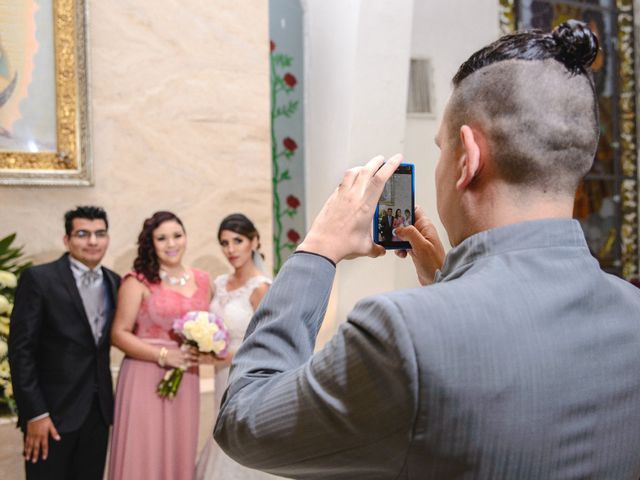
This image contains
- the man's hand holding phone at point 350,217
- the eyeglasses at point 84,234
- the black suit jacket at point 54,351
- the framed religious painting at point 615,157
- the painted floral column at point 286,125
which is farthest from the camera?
the framed religious painting at point 615,157

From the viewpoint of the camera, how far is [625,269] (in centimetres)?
781

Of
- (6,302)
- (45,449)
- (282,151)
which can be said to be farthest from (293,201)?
(45,449)

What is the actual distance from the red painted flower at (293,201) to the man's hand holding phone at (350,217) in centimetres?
499

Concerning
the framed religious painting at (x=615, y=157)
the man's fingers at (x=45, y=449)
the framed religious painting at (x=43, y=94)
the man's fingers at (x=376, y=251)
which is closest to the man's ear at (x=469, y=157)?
the man's fingers at (x=376, y=251)

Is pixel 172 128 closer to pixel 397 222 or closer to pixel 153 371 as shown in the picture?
pixel 153 371

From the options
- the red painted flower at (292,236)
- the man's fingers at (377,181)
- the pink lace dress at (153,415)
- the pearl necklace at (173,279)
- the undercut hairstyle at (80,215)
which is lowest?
the pink lace dress at (153,415)

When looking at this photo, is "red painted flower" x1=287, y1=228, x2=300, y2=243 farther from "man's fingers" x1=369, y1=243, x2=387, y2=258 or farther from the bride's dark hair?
"man's fingers" x1=369, y1=243, x2=387, y2=258

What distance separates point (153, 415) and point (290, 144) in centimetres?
286

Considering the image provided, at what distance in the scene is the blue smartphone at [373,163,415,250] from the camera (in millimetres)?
1266

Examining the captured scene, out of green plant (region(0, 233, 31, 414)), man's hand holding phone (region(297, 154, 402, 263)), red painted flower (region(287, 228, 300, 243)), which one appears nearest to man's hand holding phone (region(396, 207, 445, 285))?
man's hand holding phone (region(297, 154, 402, 263))

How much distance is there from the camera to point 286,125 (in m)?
6.00

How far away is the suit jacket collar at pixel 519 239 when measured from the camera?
865 millimetres

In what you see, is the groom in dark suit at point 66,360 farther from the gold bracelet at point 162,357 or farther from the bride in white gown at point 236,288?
the bride in white gown at point 236,288

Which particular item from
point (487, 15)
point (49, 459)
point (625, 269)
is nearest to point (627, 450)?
point (49, 459)
